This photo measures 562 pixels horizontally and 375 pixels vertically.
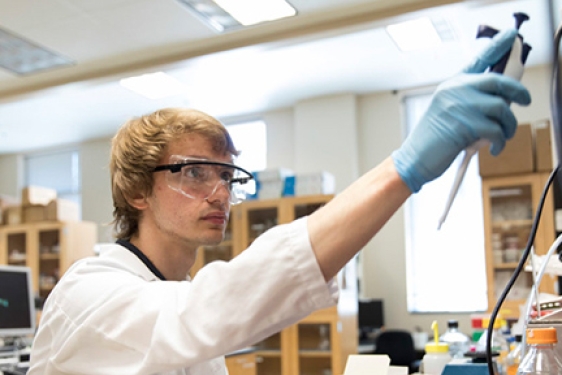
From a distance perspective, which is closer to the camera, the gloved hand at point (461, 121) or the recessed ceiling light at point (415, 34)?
the gloved hand at point (461, 121)

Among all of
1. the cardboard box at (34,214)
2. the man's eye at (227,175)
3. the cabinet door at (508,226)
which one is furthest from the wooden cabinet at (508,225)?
the cardboard box at (34,214)

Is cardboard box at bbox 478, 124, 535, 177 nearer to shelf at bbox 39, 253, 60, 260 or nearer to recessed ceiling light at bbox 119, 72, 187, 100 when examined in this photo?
recessed ceiling light at bbox 119, 72, 187, 100

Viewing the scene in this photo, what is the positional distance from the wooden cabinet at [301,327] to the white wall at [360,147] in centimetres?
111

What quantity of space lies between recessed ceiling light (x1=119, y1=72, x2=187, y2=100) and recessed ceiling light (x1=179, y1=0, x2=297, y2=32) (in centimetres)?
140

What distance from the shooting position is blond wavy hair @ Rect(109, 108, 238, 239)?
128 centimetres

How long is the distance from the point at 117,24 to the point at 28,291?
6.69 feet

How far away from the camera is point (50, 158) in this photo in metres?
8.34

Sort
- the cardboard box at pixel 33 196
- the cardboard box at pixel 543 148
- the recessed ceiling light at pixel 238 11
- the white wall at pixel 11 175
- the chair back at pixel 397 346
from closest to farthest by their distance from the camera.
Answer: the cardboard box at pixel 543 148 < the recessed ceiling light at pixel 238 11 < the chair back at pixel 397 346 < the cardboard box at pixel 33 196 < the white wall at pixel 11 175

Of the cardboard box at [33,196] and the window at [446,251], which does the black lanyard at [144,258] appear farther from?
the cardboard box at [33,196]

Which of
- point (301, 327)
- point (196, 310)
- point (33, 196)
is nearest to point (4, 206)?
point (33, 196)

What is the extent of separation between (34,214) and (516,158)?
5.20 metres

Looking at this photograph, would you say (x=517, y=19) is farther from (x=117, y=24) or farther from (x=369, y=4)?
(x=117, y=24)

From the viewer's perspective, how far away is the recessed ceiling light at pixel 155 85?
5785mm

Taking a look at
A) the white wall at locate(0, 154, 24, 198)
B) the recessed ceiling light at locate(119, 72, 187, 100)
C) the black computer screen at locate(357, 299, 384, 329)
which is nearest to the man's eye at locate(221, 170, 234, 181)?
the recessed ceiling light at locate(119, 72, 187, 100)
